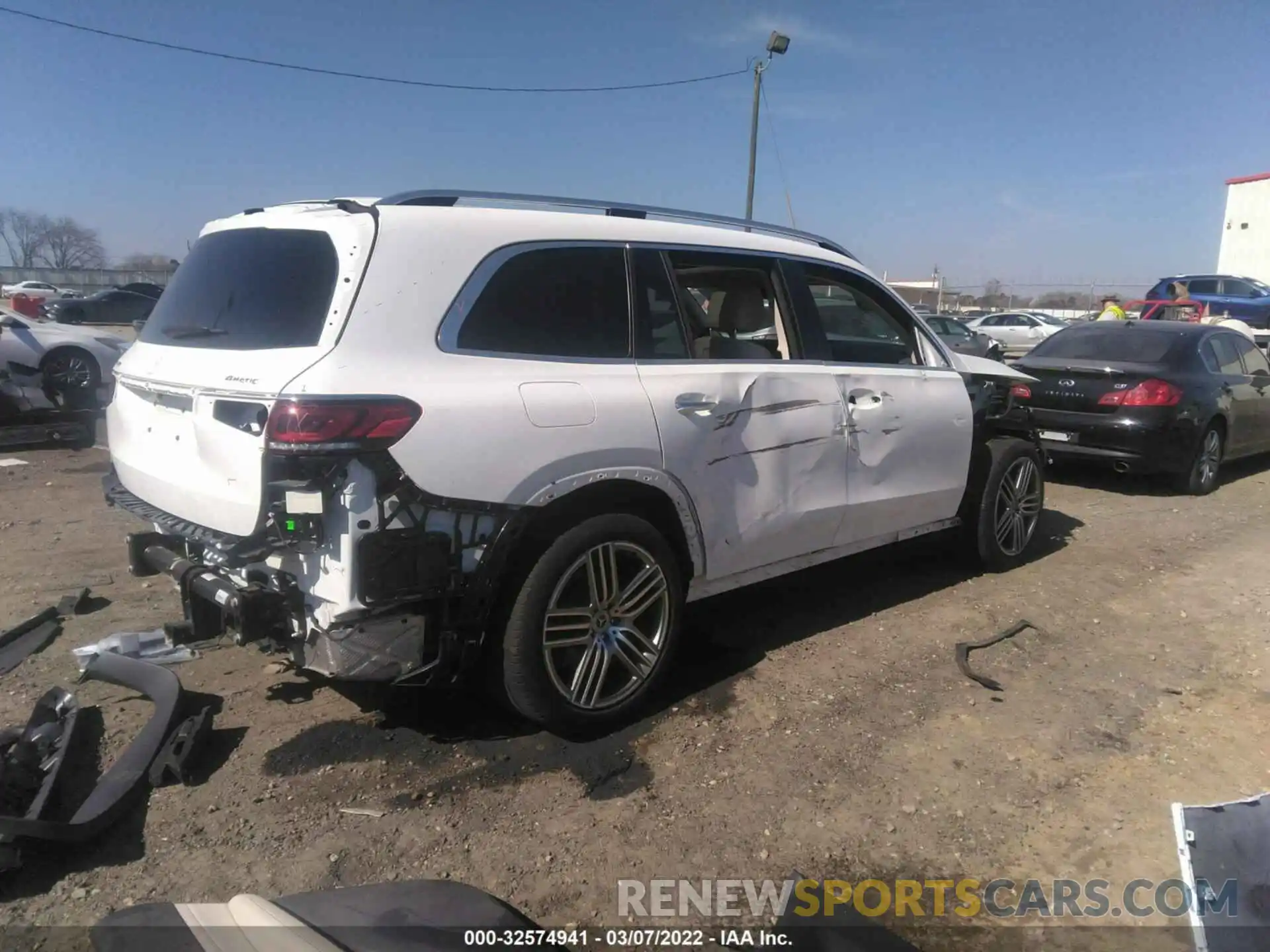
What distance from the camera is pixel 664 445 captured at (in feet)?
11.4

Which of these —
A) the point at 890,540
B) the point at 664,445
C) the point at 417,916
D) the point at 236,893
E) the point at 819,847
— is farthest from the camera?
the point at 890,540

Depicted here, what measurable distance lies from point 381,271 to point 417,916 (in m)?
1.92

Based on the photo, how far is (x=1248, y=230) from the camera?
116 ft

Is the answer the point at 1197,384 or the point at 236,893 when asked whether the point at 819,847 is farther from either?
the point at 1197,384

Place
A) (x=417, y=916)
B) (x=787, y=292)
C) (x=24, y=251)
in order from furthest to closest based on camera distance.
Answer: (x=24, y=251) < (x=787, y=292) < (x=417, y=916)

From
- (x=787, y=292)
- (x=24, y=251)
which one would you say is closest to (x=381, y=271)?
(x=787, y=292)

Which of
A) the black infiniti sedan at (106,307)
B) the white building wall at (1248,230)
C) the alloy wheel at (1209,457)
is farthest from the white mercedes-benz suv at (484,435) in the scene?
the white building wall at (1248,230)

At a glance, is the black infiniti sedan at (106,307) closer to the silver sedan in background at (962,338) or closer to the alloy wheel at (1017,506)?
the silver sedan in background at (962,338)

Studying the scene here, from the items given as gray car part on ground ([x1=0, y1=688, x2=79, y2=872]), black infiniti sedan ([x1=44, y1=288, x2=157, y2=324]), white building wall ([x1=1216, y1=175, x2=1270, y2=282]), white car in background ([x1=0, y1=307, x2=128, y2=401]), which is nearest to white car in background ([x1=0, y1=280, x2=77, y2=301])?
black infiniti sedan ([x1=44, y1=288, x2=157, y2=324])

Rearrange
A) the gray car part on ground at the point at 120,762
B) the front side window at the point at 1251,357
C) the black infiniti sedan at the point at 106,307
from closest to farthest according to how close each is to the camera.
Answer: the gray car part on ground at the point at 120,762, the front side window at the point at 1251,357, the black infiniti sedan at the point at 106,307

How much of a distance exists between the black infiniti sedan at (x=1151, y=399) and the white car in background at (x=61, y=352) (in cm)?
960

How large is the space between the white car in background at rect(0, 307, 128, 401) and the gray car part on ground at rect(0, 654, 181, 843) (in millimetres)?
7276

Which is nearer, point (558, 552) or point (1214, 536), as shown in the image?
point (558, 552)

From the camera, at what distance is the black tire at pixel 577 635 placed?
3.15m
